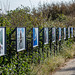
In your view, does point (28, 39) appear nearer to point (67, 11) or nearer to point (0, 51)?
point (0, 51)

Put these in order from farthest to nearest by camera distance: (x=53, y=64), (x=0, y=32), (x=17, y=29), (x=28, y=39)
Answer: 1. (x=53, y=64)
2. (x=28, y=39)
3. (x=17, y=29)
4. (x=0, y=32)

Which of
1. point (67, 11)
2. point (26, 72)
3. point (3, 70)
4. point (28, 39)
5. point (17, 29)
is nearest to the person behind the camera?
point (3, 70)

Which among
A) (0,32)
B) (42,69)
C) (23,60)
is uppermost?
(0,32)

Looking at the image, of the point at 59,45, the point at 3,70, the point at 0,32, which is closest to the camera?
the point at 0,32

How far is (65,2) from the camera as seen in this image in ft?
87.5

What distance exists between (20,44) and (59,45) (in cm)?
500

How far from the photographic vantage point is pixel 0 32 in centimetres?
383

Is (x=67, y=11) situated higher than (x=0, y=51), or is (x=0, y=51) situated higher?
(x=67, y=11)

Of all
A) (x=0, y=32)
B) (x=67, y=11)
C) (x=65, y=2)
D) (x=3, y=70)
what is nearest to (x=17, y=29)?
(x=0, y=32)

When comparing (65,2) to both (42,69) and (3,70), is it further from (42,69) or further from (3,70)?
(3,70)

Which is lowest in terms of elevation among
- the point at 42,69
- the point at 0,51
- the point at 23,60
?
the point at 42,69

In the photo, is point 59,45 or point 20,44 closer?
point 20,44

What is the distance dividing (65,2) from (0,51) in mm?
23920

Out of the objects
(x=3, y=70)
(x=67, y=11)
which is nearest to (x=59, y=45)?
(x=3, y=70)
